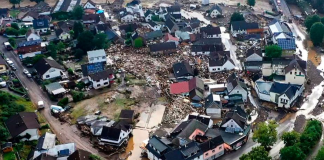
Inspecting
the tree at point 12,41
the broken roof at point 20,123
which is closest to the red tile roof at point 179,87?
the broken roof at point 20,123

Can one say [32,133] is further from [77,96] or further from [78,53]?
[78,53]

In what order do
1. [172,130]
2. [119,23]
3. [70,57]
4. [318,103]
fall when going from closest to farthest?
[172,130] → [318,103] → [70,57] → [119,23]

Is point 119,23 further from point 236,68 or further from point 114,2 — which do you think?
point 236,68

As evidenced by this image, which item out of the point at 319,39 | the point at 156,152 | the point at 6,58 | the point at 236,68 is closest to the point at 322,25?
the point at 319,39

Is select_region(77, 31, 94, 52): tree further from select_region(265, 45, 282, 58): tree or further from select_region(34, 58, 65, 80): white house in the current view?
select_region(265, 45, 282, 58): tree

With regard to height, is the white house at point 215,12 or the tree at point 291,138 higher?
the tree at point 291,138

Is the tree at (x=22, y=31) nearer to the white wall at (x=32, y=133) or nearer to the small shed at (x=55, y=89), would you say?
the small shed at (x=55, y=89)
